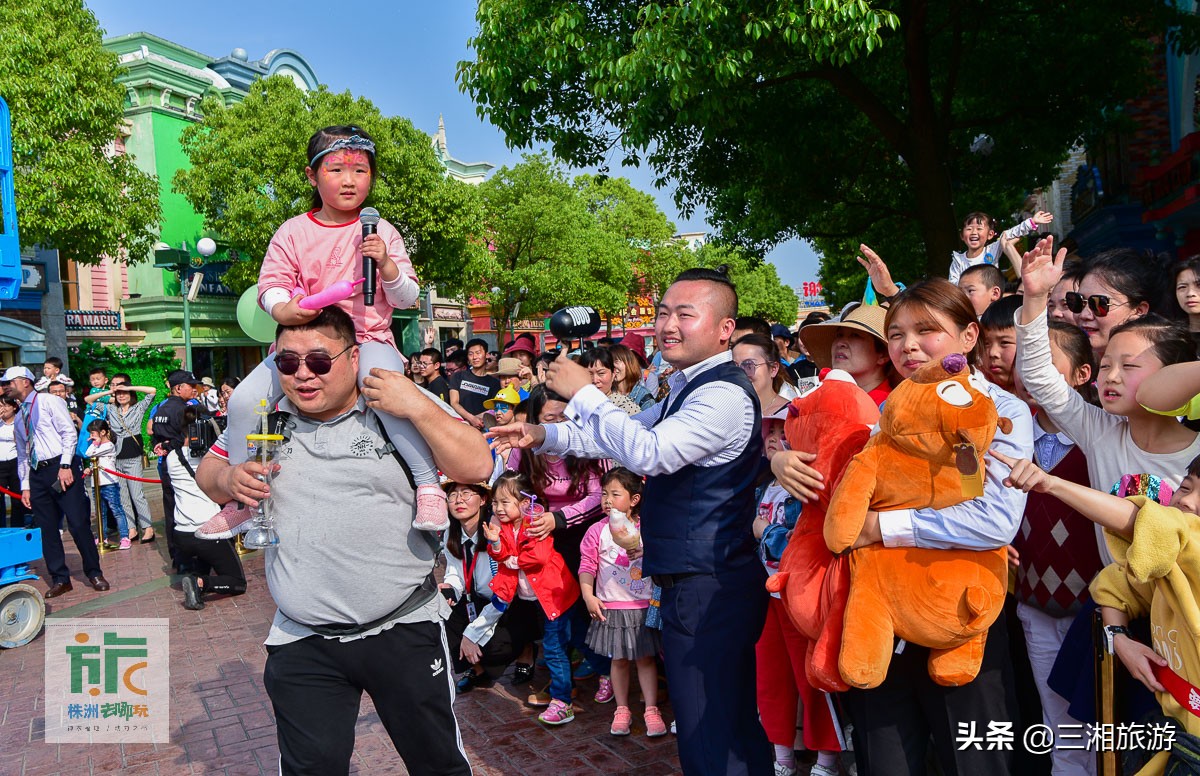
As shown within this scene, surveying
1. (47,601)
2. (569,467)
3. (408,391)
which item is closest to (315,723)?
(408,391)

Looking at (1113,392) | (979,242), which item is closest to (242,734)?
(1113,392)

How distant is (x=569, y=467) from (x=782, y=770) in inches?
87.6

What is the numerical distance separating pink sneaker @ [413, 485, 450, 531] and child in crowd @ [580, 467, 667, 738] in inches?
78.2

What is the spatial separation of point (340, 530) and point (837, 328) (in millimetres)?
2099

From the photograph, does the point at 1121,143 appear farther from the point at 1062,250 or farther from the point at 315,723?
the point at 315,723

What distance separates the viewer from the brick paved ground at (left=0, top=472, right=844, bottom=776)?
4426mm

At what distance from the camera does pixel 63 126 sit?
15781 millimetres

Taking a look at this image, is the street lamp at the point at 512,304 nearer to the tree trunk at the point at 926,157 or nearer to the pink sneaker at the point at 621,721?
the tree trunk at the point at 926,157

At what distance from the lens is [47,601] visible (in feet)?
26.4

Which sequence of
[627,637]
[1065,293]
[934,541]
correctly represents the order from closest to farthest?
[934,541] → [1065,293] → [627,637]

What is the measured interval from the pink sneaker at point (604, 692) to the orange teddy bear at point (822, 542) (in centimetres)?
274

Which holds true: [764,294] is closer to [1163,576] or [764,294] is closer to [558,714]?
[558,714]

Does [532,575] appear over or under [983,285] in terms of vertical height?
under

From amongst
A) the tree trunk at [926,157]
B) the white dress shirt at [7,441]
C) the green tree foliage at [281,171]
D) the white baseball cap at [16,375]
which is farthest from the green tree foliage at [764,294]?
the white dress shirt at [7,441]
